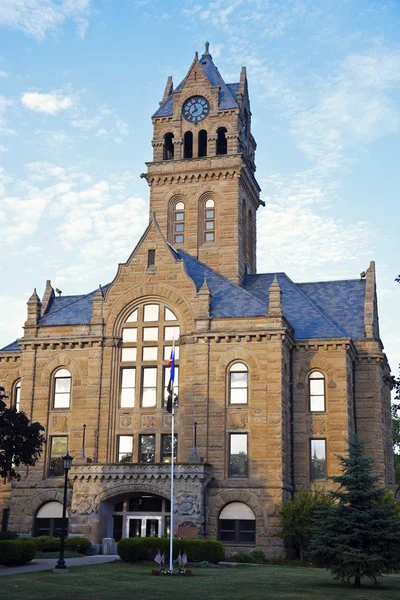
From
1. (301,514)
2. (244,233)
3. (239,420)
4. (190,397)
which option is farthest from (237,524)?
(244,233)

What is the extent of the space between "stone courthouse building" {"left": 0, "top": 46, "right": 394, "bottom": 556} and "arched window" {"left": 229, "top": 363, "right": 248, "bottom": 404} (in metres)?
0.06

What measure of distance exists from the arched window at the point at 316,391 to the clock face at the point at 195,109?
77.1ft

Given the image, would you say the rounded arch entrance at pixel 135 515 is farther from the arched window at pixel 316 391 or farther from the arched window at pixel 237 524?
the arched window at pixel 316 391

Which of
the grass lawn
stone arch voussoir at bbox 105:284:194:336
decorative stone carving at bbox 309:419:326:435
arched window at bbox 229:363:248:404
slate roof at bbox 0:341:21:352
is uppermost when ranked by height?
stone arch voussoir at bbox 105:284:194:336

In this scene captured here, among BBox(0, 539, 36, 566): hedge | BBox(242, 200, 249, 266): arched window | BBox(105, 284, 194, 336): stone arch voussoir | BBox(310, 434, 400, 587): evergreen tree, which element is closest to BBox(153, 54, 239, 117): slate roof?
BBox(242, 200, 249, 266): arched window

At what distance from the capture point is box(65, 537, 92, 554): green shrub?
42.5 m

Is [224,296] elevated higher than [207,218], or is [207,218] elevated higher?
[207,218]

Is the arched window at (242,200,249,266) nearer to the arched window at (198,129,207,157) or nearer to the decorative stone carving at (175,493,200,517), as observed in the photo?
the arched window at (198,129,207,157)

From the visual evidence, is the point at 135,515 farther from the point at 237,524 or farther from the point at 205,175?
the point at 205,175

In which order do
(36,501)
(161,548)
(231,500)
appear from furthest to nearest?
(36,501) → (231,500) → (161,548)

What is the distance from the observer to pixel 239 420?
46344mm

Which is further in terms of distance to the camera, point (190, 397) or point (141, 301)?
point (141, 301)

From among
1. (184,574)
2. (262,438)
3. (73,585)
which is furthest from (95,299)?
(73,585)

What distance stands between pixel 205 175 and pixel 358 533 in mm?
36444
